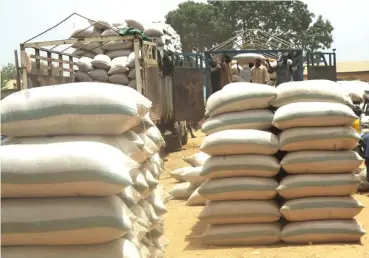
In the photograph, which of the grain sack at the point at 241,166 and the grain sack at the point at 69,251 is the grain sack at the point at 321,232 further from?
the grain sack at the point at 69,251

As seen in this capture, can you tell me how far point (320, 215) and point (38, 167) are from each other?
309 centimetres

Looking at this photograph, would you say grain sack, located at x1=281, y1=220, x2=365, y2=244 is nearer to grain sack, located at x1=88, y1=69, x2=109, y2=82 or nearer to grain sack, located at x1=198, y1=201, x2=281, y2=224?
grain sack, located at x1=198, y1=201, x2=281, y2=224

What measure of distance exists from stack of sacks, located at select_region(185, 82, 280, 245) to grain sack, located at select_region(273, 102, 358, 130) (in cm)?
25

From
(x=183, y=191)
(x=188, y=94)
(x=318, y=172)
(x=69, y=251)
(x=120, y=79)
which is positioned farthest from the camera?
(x=188, y=94)

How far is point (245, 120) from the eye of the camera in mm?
5406

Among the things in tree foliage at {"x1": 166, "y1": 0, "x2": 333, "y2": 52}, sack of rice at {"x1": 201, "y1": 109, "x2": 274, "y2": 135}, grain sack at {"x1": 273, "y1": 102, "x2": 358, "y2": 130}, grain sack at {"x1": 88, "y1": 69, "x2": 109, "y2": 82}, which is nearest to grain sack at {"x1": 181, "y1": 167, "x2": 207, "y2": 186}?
sack of rice at {"x1": 201, "y1": 109, "x2": 274, "y2": 135}

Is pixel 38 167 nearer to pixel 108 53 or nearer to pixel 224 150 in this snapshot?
pixel 224 150

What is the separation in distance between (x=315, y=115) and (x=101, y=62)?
5743 millimetres

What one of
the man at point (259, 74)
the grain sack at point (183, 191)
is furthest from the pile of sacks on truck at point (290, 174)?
the man at point (259, 74)

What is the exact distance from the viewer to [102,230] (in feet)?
9.57

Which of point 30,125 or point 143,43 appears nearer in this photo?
point 30,125

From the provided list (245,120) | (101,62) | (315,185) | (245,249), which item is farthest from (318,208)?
(101,62)

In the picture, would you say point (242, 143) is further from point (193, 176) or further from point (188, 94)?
point (188, 94)

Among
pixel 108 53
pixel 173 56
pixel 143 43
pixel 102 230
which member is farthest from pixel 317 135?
pixel 173 56
